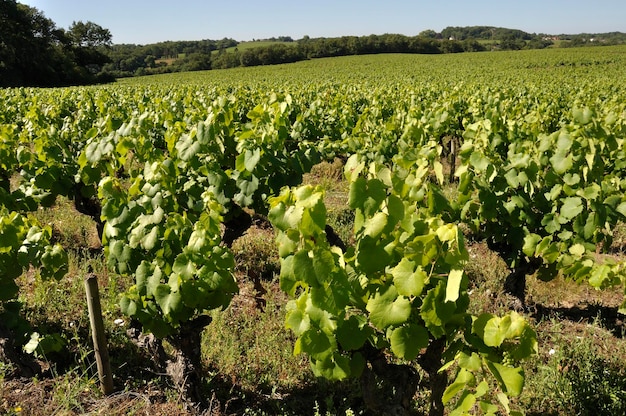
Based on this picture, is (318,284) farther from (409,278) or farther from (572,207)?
(572,207)

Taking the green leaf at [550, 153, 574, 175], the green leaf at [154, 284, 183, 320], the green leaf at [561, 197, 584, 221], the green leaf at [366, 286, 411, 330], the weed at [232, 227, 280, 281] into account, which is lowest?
the weed at [232, 227, 280, 281]

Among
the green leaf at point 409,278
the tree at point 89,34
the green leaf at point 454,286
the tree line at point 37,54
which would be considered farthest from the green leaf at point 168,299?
the tree at point 89,34

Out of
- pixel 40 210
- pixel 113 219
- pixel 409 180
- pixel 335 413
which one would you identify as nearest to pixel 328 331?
pixel 409 180

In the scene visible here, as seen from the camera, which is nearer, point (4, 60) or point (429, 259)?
point (429, 259)

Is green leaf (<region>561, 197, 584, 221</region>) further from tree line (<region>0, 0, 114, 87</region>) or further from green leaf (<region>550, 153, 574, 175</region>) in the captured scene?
tree line (<region>0, 0, 114, 87</region>)

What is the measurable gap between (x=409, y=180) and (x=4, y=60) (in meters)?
48.3

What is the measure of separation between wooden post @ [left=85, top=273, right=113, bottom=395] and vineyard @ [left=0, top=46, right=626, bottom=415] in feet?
0.34

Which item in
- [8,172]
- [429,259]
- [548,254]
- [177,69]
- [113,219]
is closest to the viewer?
[429,259]

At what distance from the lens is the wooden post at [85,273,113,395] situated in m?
2.90

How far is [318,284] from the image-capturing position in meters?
1.71

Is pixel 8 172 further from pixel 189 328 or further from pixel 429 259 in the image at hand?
pixel 429 259

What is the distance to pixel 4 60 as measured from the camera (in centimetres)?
3972

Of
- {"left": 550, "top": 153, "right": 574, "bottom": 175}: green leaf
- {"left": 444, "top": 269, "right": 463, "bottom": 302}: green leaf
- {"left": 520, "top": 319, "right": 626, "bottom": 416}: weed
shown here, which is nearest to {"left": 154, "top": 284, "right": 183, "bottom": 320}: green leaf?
{"left": 444, "top": 269, "right": 463, "bottom": 302}: green leaf

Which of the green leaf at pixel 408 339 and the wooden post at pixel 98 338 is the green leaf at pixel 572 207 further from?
the wooden post at pixel 98 338
